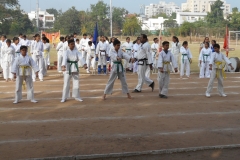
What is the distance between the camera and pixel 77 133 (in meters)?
7.39

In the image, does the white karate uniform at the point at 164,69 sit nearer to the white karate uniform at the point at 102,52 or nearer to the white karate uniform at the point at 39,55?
the white karate uniform at the point at 39,55

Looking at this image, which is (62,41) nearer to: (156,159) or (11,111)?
(11,111)

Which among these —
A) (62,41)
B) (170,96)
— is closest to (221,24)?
(62,41)

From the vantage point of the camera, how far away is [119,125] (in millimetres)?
8070

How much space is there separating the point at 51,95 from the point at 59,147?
562 cm

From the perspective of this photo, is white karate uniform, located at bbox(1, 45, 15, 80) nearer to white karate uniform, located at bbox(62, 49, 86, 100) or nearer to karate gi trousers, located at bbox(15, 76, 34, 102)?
karate gi trousers, located at bbox(15, 76, 34, 102)

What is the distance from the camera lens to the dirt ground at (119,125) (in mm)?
6391

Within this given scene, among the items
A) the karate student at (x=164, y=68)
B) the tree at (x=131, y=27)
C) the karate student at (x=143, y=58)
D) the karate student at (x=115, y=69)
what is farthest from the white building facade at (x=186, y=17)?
the karate student at (x=115, y=69)

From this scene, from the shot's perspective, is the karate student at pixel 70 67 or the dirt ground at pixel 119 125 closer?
the dirt ground at pixel 119 125

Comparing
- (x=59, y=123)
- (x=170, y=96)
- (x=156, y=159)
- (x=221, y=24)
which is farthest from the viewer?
(x=221, y=24)

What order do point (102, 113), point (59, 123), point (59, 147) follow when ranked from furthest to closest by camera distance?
point (102, 113), point (59, 123), point (59, 147)

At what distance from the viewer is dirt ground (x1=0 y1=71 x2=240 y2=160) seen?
639cm

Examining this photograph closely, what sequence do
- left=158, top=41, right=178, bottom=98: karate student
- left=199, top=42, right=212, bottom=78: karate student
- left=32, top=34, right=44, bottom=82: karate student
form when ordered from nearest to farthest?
left=158, top=41, right=178, bottom=98: karate student
left=32, top=34, right=44, bottom=82: karate student
left=199, top=42, right=212, bottom=78: karate student

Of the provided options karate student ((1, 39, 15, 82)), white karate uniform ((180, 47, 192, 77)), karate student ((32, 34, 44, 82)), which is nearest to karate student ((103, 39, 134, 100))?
karate student ((32, 34, 44, 82))
